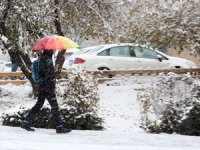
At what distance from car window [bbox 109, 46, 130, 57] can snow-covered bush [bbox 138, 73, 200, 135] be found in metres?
9.65

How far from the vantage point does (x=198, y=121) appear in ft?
29.6

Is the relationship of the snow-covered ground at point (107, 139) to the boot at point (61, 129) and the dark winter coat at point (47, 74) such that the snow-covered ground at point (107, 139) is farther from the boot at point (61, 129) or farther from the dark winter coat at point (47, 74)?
the dark winter coat at point (47, 74)

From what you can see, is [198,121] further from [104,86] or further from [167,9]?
[104,86]

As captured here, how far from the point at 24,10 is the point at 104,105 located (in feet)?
11.8

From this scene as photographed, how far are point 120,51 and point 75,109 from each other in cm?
977

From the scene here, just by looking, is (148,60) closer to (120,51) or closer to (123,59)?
(123,59)

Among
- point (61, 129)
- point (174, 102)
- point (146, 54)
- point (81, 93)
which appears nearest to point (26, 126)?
point (61, 129)

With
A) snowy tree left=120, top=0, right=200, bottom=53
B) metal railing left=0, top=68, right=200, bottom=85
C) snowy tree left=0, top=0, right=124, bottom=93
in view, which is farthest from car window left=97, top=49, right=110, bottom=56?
snowy tree left=120, top=0, right=200, bottom=53

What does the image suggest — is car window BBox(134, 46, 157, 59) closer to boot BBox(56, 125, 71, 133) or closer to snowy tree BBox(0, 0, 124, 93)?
snowy tree BBox(0, 0, 124, 93)

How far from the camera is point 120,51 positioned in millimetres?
19344

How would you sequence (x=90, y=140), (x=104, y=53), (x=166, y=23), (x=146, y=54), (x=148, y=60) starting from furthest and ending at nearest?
(x=146, y=54) → (x=148, y=60) → (x=104, y=53) → (x=166, y=23) → (x=90, y=140)

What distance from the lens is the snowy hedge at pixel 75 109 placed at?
9.75 m

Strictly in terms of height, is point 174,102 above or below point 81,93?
below

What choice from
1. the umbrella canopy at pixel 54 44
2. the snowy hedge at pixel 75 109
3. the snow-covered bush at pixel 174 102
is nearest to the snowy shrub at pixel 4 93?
the snowy hedge at pixel 75 109
